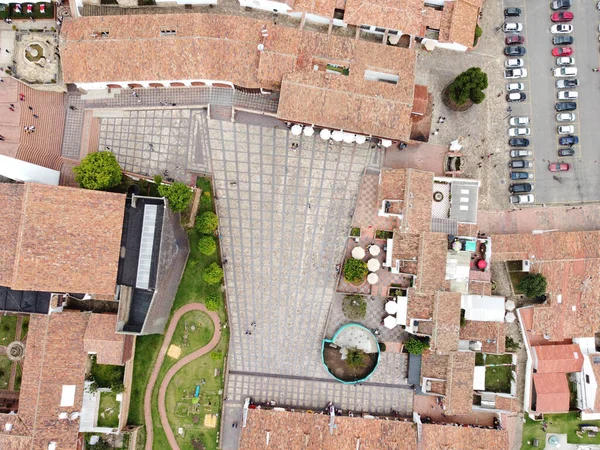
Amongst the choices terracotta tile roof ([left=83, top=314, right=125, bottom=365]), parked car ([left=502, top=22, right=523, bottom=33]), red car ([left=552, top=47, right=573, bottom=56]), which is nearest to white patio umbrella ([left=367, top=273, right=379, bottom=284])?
terracotta tile roof ([left=83, top=314, right=125, bottom=365])

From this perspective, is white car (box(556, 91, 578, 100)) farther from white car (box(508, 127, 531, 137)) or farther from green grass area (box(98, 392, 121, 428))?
green grass area (box(98, 392, 121, 428))

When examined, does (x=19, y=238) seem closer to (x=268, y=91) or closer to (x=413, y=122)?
(x=268, y=91)

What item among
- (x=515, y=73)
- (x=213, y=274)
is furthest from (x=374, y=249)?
(x=515, y=73)

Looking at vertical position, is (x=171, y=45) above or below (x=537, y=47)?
below

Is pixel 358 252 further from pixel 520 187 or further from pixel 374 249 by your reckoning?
pixel 520 187

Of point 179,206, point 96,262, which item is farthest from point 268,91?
point 96,262

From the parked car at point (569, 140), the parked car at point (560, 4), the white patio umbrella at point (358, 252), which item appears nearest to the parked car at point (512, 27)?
the parked car at point (560, 4)

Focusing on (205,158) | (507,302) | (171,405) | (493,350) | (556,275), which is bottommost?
(171,405)
